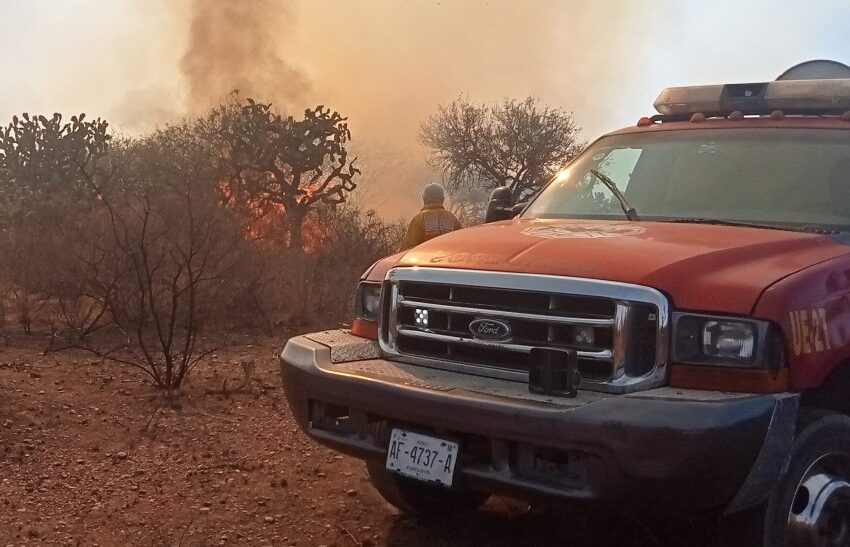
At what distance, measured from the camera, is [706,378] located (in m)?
2.69

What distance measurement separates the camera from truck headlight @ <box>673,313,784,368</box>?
266 centimetres

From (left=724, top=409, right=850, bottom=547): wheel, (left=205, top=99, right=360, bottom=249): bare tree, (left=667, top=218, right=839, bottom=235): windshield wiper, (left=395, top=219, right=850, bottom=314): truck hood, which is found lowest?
(left=724, top=409, right=850, bottom=547): wheel

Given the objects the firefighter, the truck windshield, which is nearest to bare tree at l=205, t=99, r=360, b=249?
the firefighter

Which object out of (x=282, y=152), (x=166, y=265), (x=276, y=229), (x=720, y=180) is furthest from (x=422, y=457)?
(x=282, y=152)

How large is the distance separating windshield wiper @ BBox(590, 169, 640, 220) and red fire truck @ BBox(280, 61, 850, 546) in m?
0.08

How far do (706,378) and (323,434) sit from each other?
1508 millimetres

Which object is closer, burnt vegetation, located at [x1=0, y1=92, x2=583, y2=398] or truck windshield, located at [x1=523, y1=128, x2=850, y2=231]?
truck windshield, located at [x1=523, y1=128, x2=850, y2=231]

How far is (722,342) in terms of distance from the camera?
271 cm

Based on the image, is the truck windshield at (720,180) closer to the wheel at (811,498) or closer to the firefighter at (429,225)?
the wheel at (811,498)

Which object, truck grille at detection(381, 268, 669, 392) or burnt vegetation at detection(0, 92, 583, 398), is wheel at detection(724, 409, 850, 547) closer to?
truck grille at detection(381, 268, 669, 392)

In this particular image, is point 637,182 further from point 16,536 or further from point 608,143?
point 16,536

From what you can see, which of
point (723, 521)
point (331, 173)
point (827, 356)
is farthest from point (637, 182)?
point (331, 173)

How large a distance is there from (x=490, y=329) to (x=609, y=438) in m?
0.69

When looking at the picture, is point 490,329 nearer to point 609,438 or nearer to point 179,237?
point 609,438
